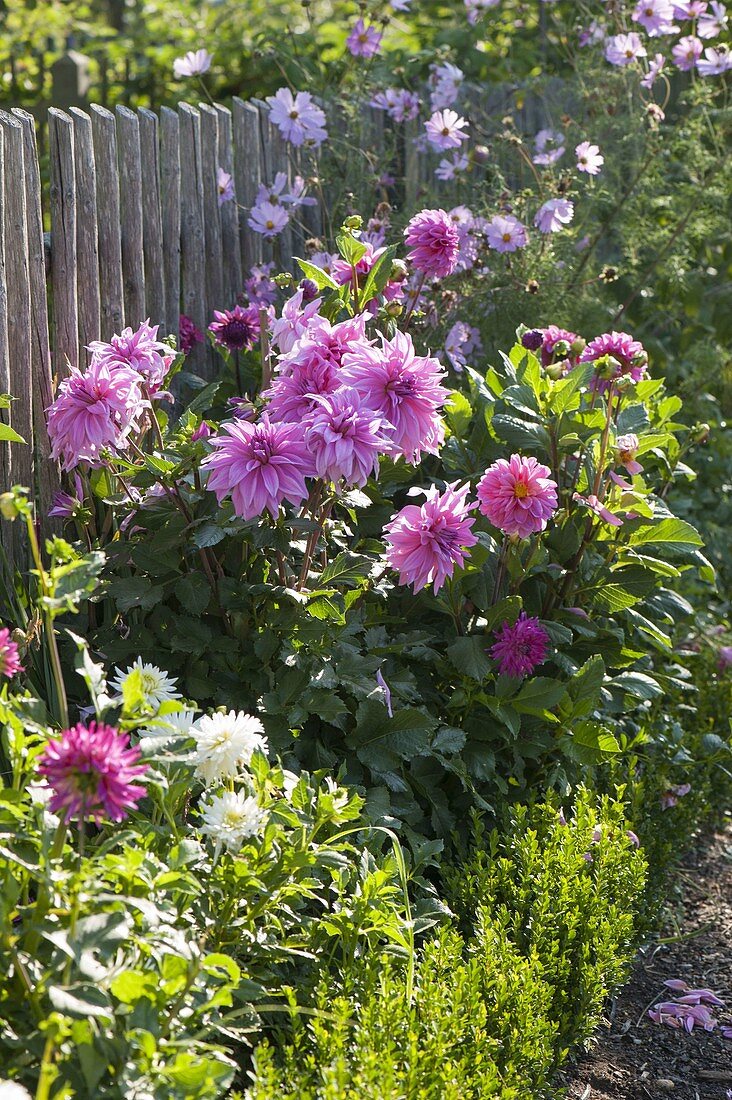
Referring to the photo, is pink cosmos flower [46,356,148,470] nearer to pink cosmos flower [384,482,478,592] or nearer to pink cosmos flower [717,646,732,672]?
pink cosmos flower [384,482,478,592]

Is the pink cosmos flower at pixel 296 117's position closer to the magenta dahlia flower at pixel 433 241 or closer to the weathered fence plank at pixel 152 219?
the weathered fence plank at pixel 152 219

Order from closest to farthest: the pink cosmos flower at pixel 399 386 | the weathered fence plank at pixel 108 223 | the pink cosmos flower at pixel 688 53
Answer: the pink cosmos flower at pixel 399 386
the weathered fence plank at pixel 108 223
the pink cosmos flower at pixel 688 53

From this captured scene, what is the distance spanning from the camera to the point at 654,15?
14.5 ft

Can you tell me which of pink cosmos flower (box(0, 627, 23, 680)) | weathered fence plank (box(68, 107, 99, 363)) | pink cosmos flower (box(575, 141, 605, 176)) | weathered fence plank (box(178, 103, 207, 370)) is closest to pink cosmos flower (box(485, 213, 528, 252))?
pink cosmos flower (box(575, 141, 605, 176))

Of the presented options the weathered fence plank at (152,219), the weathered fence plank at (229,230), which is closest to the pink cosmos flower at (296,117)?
the weathered fence plank at (229,230)

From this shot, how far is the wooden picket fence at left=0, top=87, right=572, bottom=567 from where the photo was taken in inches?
107

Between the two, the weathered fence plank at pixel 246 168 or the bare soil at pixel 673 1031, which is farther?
the weathered fence plank at pixel 246 168

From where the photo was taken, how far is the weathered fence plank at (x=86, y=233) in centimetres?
289

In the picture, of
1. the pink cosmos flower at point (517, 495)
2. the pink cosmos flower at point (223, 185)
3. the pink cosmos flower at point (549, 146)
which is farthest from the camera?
the pink cosmos flower at point (549, 146)

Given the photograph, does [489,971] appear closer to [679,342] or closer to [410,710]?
[410,710]

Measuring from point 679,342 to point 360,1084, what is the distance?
13.2ft

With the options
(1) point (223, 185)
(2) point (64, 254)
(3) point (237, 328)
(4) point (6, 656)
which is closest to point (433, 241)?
(3) point (237, 328)

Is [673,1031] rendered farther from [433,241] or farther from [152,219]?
[152,219]

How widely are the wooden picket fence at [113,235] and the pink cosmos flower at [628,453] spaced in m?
1.29
